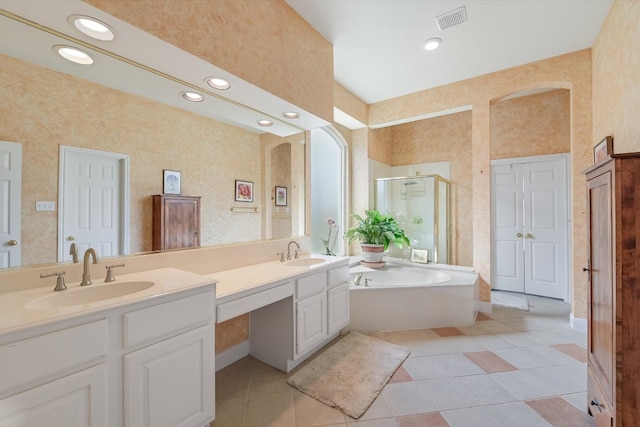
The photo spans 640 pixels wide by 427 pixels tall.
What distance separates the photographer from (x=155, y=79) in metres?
1.66

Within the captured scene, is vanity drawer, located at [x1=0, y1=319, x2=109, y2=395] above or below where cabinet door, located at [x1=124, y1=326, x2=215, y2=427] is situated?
above

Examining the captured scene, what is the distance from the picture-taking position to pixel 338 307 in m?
2.42

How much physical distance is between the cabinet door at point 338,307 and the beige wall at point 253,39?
1.63 meters

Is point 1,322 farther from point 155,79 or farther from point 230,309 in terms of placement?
point 155,79

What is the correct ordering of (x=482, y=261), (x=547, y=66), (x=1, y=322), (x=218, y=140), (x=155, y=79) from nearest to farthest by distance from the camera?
(x=1, y=322) < (x=155, y=79) < (x=218, y=140) < (x=547, y=66) < (x=482, y=261)

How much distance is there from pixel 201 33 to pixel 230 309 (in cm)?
160

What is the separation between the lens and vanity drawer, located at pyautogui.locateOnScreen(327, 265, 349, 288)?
2.33 m

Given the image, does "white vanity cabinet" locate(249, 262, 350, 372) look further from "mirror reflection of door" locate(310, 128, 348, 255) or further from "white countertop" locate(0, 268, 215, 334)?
"mirror reflection of door" locate(310, 128, 348, 255)

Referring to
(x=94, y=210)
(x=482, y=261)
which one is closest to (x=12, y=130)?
(x=94, y=210)

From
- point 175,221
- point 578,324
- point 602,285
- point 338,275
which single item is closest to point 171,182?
point 175,221

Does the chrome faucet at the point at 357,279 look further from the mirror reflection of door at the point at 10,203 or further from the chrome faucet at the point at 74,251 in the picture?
the mirror reflection of door at the point at 10,203

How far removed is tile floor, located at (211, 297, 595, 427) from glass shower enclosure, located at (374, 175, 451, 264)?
5.62 ft

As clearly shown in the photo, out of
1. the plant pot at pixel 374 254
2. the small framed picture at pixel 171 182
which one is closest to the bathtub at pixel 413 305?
the plant pot at pixel 374 254

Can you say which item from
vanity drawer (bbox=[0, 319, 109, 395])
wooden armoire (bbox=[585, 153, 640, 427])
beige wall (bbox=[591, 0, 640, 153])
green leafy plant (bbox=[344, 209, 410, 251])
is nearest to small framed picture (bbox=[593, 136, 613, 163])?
beige wall (bbox=[591, 0, 640, 153])
